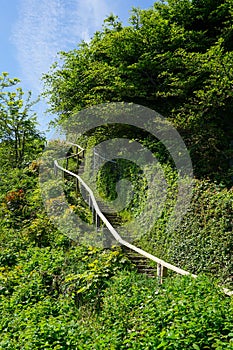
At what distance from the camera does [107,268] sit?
8469mm

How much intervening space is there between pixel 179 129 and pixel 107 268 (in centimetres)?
592

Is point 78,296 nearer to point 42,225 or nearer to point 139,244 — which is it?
point 139,244

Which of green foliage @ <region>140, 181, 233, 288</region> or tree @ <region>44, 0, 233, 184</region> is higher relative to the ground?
tree @ <region>44, 0, 233, 184</region>

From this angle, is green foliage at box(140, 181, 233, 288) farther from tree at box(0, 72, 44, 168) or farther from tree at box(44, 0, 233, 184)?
tree at box(0, 72, 44, 168)

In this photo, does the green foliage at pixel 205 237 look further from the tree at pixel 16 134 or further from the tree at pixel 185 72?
the tree at pixel 16 134

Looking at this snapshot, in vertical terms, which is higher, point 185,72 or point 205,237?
point 185,72

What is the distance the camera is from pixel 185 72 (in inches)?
511

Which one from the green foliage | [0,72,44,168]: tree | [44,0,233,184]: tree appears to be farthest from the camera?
[0,72,44,168]: tree

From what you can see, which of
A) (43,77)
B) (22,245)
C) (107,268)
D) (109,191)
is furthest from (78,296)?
(43,77)

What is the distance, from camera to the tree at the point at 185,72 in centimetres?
1198

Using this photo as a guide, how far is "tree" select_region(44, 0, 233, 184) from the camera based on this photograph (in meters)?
12.0

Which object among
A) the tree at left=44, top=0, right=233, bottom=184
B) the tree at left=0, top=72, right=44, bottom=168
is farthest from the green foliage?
the tree at left=0, top=72, right=44, bottom=168

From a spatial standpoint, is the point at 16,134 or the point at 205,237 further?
the point at 16,134

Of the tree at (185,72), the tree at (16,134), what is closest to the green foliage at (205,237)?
the tree at (185,72)
